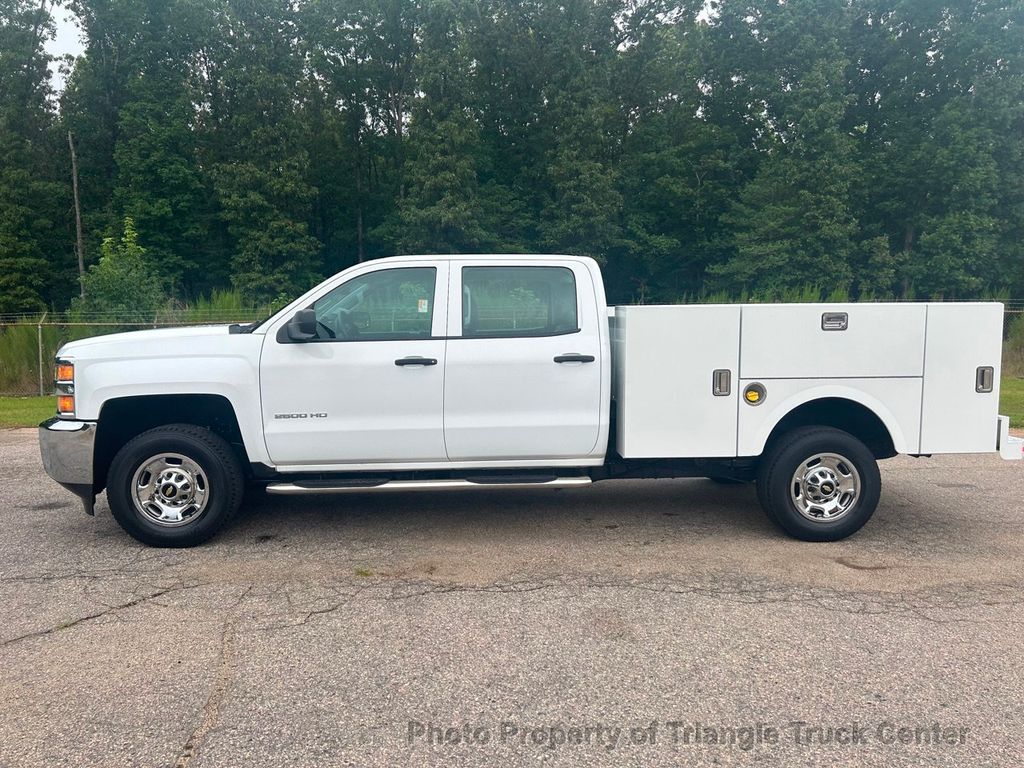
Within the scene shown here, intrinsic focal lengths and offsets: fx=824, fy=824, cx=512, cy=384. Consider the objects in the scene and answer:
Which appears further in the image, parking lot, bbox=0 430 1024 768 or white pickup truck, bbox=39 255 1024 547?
white pickup truck, bbox=39 255 1024 547

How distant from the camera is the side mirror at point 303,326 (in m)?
5.74

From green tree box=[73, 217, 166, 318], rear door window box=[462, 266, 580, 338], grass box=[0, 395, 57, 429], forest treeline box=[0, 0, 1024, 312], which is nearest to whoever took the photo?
rear door window box=[462, 266, 580, 338]

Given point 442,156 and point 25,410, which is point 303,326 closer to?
point 25,410

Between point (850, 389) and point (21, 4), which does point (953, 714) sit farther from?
point (21, 4)

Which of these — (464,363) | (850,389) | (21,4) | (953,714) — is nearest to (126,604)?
(464,363)

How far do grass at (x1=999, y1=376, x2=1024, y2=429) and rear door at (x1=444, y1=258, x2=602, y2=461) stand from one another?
273 inches

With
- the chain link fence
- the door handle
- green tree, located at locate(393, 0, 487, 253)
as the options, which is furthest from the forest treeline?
the door handle

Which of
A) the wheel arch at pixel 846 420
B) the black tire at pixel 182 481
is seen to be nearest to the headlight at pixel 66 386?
the black tire at pixel 182 481

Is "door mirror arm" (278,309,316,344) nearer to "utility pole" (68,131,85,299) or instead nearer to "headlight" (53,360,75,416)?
"headlight" (53,360,75,416)

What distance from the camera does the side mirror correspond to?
5742 mm

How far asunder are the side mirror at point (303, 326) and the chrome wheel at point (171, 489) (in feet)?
3.88

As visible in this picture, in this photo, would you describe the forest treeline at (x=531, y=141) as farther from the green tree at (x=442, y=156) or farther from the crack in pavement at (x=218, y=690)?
the crack in pavement at (x=218, y=690)

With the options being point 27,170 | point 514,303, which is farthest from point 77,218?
point 514,303

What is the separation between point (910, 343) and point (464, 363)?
3232 mm
